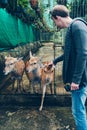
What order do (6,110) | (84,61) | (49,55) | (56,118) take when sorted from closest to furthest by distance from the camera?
(84,61) → (56,118) → (6,110) → (49,55)

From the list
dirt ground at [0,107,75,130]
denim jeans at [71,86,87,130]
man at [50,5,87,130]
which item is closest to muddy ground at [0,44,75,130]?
dirt ground at [0,107,75,130]

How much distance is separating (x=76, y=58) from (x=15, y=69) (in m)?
2.76

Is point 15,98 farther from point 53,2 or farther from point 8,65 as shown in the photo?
point 53,2

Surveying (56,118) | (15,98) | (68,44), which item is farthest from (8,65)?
(68,44)

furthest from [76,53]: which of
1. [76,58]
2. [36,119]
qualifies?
[36,119]

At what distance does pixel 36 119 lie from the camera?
520 centimetres

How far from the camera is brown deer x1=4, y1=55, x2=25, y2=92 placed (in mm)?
5719

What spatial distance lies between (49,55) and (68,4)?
2.19m

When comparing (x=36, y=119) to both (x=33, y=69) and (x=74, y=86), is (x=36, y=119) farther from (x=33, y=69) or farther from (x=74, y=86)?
(x=74, y=86)

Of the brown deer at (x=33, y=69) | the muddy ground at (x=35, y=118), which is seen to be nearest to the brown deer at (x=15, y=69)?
the brown deer at (x=33, y=69)

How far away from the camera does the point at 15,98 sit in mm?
5832

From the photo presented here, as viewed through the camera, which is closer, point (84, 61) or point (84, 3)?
point (84, 61)

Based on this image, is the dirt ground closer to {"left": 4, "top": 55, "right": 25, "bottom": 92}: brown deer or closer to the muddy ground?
the muddy ground

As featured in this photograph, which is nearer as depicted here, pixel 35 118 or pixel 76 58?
pixel 76 58
